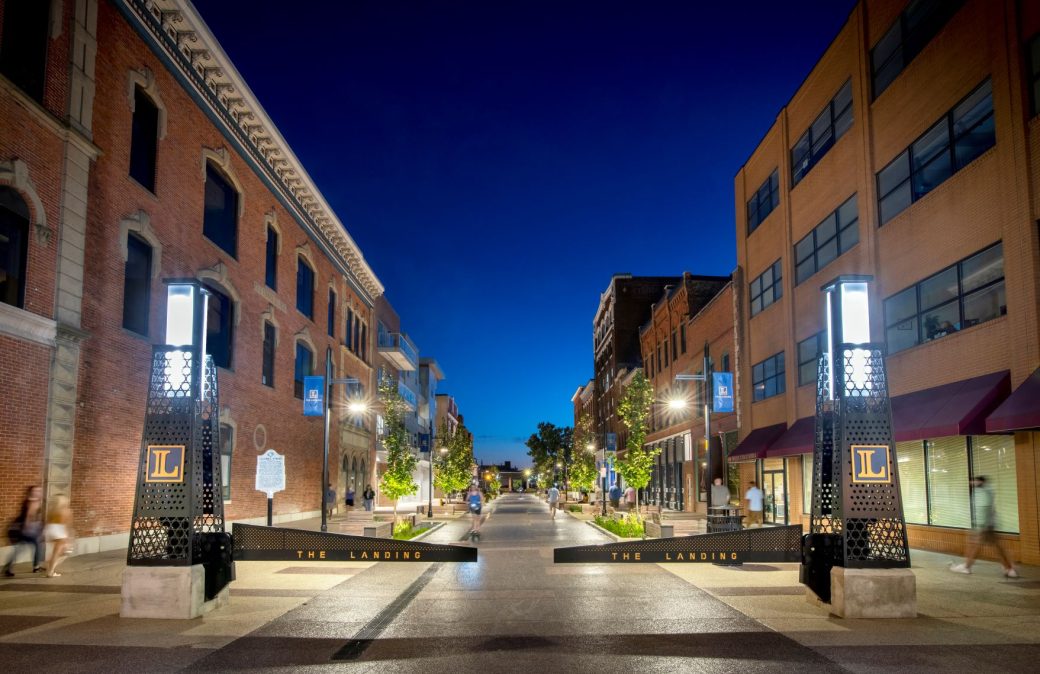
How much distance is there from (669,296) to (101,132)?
36.5 meters

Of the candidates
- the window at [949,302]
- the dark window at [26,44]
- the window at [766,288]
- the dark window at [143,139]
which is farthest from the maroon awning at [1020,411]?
the dark window at [143,139]

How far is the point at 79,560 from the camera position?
63.1 feet

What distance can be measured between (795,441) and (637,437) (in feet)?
29.3

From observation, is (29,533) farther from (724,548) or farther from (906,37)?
(906,37)

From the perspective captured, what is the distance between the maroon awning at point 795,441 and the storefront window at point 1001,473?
24.8ft

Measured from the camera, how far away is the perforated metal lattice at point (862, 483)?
11578mm

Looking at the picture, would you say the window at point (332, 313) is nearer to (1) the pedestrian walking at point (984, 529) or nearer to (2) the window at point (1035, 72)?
(2) the window at point (1035, 72)

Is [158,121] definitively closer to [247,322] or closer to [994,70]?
[247,322]

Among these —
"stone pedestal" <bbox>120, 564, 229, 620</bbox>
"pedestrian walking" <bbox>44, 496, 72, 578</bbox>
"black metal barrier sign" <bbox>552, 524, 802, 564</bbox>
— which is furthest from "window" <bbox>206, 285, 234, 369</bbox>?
"black metal barrier sign" <bbox>552, 524, 802, 564</bbox>

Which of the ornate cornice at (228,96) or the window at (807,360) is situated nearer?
the ornate cornice at (228,96)

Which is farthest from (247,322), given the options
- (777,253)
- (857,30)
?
(857,30)

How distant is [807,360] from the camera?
30.3 meters

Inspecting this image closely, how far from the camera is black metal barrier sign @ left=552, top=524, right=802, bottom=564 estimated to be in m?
12.8

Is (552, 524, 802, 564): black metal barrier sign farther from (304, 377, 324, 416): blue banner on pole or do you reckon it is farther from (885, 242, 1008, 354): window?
(304, 377, 324, 416): blue banner on pole
